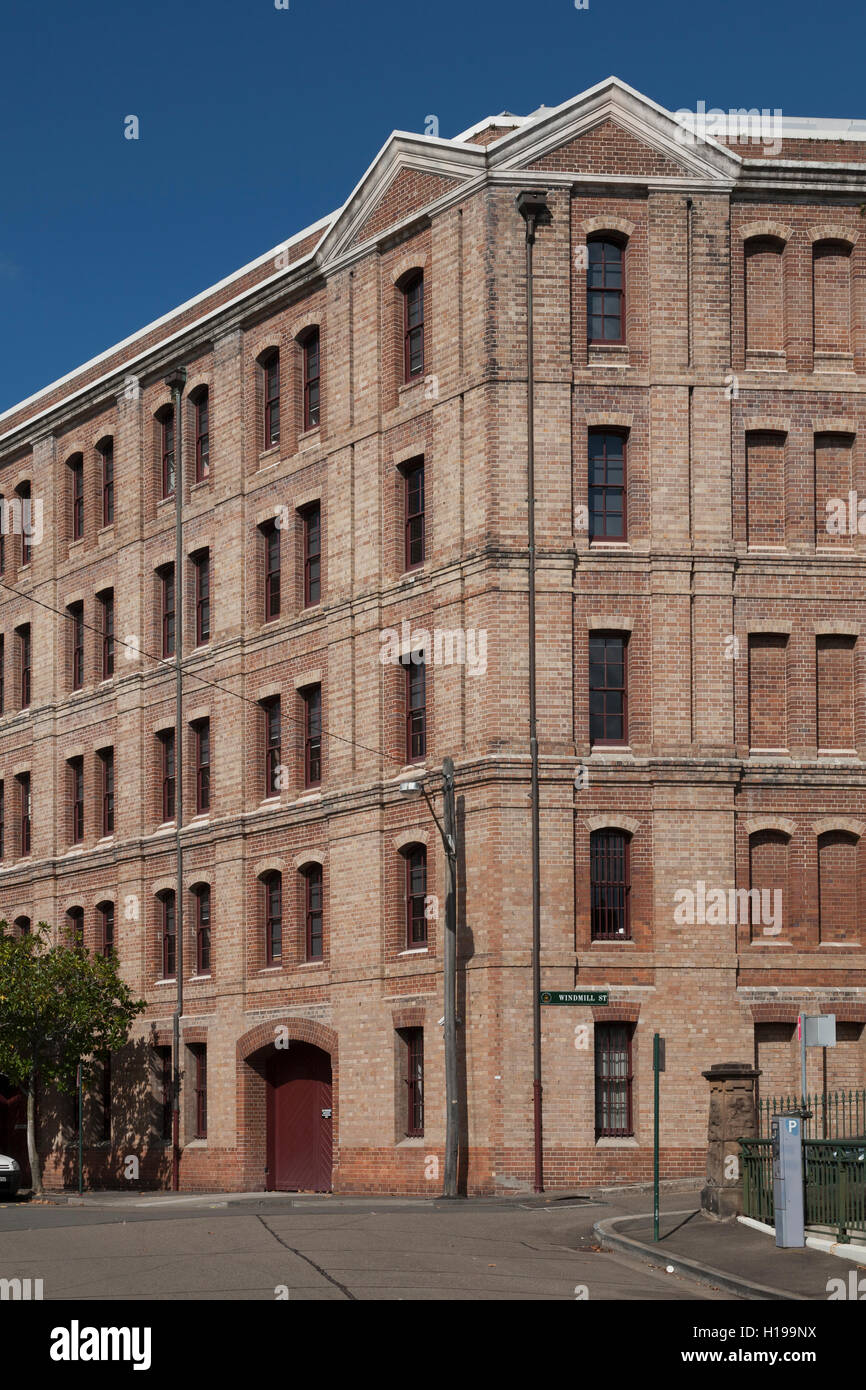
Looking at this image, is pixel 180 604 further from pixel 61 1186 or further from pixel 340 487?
pixel 61 1186

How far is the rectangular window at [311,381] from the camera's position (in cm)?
4222

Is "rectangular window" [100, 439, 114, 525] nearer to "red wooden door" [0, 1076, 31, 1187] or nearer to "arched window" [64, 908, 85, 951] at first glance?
"arched window" [64, 908, 85, 951]

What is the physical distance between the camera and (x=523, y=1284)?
19.4m

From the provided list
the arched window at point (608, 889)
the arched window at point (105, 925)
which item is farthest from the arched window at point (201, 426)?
the arched window at point (608, 889)

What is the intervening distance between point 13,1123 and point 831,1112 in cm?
2492

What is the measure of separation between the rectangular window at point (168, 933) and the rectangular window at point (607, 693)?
13.4 meters

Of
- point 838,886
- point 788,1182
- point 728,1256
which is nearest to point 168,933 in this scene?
point 838,886

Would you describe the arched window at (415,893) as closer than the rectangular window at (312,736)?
Yes

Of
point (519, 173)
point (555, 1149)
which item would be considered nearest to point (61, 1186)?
point (555, 1149)

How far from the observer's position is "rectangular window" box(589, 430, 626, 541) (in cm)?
3709

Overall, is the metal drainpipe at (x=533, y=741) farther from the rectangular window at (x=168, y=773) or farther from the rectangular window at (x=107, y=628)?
the rectangular window at (x=107, y=628)

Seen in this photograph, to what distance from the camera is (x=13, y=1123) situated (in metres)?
51.3

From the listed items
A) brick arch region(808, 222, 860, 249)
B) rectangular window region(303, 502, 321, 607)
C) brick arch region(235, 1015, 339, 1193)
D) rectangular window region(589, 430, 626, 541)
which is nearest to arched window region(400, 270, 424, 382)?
rectangular window region(303, 502, 321, 607)

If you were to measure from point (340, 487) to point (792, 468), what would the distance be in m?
9.07
